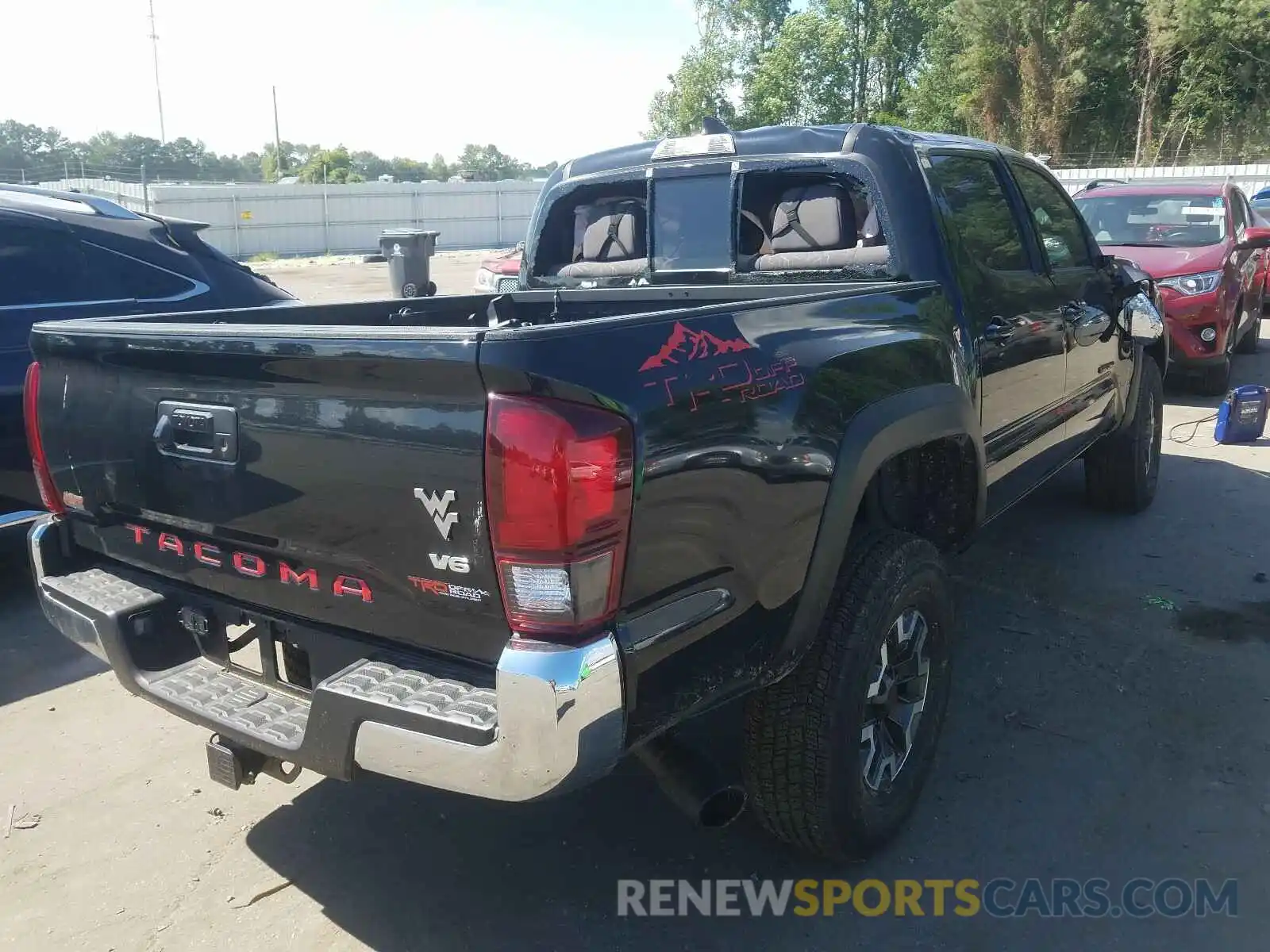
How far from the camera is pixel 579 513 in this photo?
1932 millimetres

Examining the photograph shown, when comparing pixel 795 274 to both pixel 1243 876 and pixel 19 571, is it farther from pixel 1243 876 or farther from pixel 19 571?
pixel 19 571

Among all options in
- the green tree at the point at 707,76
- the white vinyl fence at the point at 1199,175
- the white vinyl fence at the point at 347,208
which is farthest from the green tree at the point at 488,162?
the white vinyl fence at the point at 1199,175

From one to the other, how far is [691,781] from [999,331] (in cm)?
203

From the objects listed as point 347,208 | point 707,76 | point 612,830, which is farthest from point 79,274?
point 707,76

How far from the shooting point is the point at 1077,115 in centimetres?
4069

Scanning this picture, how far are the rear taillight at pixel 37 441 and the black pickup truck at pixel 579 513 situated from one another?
0.7 inches

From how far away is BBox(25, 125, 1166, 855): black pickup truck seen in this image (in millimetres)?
1968

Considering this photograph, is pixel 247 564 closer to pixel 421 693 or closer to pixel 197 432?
pixel 197 432

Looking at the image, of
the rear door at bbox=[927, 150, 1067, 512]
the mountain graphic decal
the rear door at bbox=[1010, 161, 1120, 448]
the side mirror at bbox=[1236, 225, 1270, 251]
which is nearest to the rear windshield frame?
the rear door at bbox=[927, 150, 1067, 512]

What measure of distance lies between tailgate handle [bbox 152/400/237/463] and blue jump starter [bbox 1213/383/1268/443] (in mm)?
6873

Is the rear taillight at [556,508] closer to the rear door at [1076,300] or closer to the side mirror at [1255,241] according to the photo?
the rear door at [1076,300]

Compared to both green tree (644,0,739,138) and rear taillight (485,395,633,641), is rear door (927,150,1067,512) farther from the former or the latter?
green tree (644,0,739,138)

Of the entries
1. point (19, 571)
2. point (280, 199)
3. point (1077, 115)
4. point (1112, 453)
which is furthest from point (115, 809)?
point (1077, 115)

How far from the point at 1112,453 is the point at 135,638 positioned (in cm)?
490
